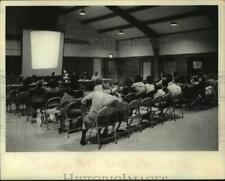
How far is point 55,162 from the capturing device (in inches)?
117

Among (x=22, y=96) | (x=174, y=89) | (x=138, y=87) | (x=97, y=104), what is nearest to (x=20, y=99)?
(x=22, y=96)

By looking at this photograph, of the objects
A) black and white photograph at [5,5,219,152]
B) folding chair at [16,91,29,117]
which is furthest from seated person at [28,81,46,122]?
folding chair at [16,91,29,117]

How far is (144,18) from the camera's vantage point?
4645 mm

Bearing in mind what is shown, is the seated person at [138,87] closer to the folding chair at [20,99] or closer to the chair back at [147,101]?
the chair back at [147,101]

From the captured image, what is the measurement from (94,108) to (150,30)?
186 cm

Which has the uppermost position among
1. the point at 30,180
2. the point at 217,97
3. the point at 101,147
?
the point at 217,97

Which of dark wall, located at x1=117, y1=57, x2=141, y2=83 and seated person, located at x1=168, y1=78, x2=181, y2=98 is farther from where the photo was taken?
dark wall, located at x1=117, y1=57, x2=141, y2=83

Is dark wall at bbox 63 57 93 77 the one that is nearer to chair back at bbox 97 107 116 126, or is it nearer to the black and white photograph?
the black and white photograph

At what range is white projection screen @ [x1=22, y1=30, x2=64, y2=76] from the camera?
4.28 meters

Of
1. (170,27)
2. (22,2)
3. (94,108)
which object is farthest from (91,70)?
(22,2)

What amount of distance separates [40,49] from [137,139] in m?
1.92

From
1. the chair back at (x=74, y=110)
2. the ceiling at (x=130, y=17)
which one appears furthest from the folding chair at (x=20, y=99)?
the ceiling at (x=130, y=17)

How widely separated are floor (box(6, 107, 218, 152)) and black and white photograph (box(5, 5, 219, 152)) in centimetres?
1

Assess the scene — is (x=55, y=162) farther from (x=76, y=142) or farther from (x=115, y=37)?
(x=115, y=37)
